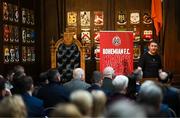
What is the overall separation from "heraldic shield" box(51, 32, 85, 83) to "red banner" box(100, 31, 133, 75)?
2.73 feet

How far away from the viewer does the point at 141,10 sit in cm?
1147

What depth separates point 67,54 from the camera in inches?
417

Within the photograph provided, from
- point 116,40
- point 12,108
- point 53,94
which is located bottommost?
point 53,94

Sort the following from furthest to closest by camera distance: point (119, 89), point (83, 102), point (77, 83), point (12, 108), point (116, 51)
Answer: point (116, 51) < point (77, 83) < point (119, 89) < point (12, 108) < point (83, 102)

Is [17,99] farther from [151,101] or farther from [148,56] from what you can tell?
[148,56]

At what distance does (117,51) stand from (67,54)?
136cm

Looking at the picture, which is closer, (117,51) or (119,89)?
(119,89)

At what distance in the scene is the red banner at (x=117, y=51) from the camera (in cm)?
966

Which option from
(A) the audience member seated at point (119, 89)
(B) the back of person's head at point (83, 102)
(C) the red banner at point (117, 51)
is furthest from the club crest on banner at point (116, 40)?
(B) the back of person's head at point (83, 102)

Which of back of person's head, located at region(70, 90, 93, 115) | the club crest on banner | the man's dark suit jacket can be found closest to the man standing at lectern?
the club crest on banner

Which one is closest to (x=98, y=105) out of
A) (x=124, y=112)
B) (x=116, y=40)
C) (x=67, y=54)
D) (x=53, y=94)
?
(x=124, y=112)

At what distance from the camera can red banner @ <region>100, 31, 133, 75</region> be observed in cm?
966

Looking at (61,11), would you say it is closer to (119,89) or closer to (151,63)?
(151,63)

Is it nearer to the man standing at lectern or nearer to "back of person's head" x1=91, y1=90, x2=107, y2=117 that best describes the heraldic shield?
the man standing at lectern
